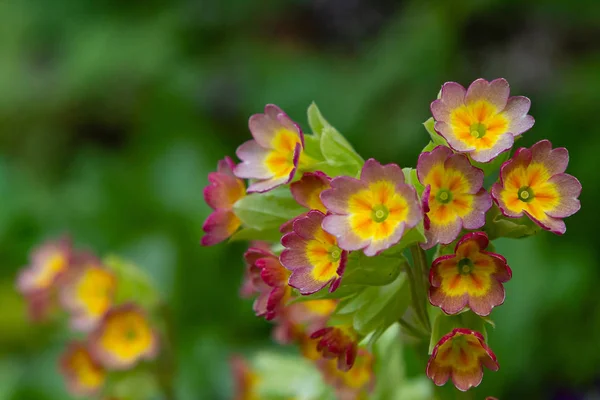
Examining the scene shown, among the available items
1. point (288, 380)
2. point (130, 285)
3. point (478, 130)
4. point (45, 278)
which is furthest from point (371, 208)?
point (45, 278)

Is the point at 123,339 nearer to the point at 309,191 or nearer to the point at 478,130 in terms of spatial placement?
the point at 309,191

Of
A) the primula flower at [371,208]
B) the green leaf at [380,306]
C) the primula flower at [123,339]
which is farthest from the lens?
the primula flower at [123,339]

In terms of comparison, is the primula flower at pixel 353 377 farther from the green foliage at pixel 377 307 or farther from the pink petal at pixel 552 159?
the pink petal at pixel 552 159

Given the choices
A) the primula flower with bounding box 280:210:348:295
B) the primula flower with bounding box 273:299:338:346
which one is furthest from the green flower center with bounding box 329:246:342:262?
the primula flower with bounding box 273:299:338:346

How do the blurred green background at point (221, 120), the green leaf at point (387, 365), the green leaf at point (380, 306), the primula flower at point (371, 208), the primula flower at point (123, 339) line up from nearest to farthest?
the primula flower at point (371, 208), the green leaf at point (380, 306), the green leaf at point (387, 365), the primula flower at point (123, 339), the blurred green background at point (221, 120)

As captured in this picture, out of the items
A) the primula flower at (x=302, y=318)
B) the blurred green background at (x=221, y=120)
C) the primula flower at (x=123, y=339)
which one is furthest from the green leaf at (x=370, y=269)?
the blurred green background at (x=221, y=120)

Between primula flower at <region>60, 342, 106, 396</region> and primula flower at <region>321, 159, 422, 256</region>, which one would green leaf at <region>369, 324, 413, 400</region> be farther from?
primula flower at <region>60, 342, 106, 396</region>
